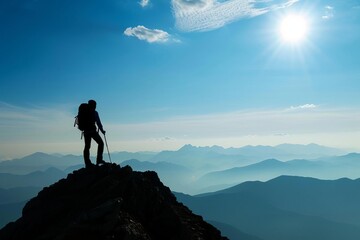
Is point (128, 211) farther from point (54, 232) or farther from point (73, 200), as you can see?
point (73, 200)

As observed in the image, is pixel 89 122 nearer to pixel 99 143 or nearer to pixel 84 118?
pixel 84 118

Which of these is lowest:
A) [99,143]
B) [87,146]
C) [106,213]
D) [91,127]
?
[106,213]

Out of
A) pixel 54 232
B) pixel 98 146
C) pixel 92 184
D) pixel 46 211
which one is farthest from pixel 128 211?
pixel 98 146

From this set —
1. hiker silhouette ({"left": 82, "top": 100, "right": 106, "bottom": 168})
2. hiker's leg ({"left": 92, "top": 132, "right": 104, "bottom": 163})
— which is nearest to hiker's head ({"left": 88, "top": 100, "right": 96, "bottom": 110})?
hiker silhouette ({"left": 82, "top": 100, "right": 106, "bottom": 168})

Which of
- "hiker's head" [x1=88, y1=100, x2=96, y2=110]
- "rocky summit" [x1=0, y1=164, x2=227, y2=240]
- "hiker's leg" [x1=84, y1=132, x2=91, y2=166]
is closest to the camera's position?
"rocky summit" [x1=0, y1=164, x2=227, y2=240]

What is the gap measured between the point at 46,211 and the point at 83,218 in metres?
5.30

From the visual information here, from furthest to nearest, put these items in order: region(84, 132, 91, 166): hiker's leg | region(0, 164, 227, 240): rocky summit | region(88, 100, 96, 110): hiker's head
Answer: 1. region(84, 132, 91, 166): hiker's leg
2. region(88, 100, 96, 110): hiker's head
3. region(0, 164, 227, 240): rocky summit

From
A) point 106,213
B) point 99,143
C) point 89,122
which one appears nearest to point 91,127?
point 89,122

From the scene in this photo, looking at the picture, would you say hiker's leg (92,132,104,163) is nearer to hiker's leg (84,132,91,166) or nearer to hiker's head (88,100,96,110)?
hiker's leg (84,132,91,166)

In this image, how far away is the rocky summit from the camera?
1288 centimetres

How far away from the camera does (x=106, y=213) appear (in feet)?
44.3

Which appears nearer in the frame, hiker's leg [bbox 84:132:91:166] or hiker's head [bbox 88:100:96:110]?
hiker's head [bbox 88:100:96:110]

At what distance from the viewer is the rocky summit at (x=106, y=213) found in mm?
12883

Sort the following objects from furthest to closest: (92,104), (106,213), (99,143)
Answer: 1. (99,143)
2. (92,104)
3. (106,213)
